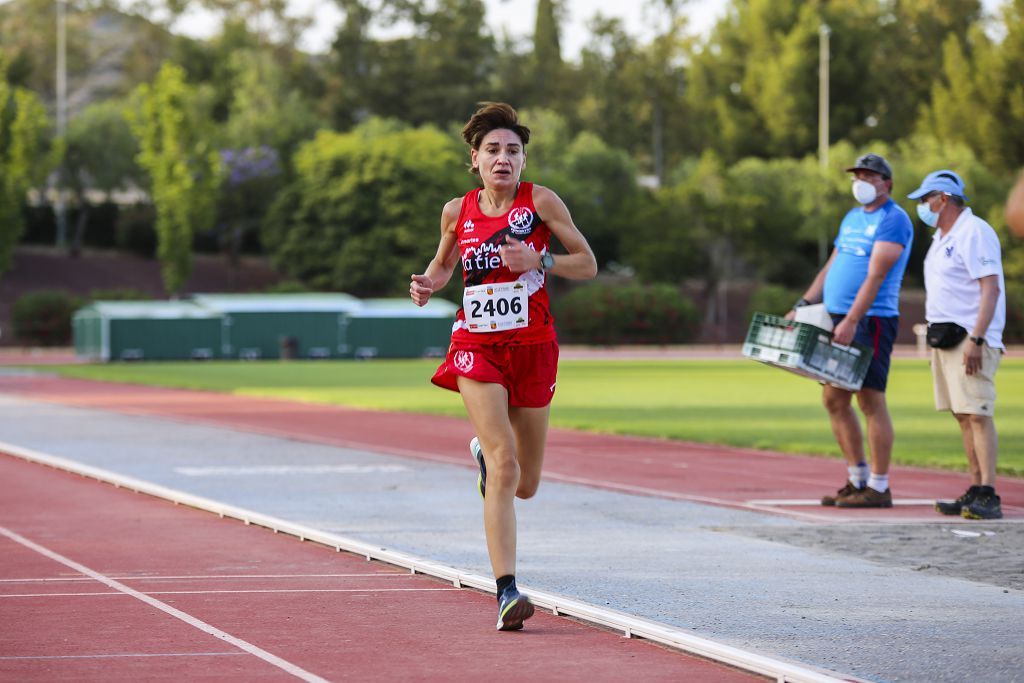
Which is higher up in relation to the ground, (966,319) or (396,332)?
(966,319)

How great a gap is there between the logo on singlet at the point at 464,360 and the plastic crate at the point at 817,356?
14.0 feet

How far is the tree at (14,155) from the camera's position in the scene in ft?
230

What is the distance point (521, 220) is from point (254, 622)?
2104mm

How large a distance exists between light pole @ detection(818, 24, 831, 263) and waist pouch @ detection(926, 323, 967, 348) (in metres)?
66.4

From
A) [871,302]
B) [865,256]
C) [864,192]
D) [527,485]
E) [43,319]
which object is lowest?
[43,319]

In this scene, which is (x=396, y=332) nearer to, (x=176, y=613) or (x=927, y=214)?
(x=927, y=214)

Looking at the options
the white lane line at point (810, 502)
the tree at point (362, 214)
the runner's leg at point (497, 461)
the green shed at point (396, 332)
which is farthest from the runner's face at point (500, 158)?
the tree at point (362, 214)

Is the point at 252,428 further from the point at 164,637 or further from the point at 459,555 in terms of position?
the point at 164,637

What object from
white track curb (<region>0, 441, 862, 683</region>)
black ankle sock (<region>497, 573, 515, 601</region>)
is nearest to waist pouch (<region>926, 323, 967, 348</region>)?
white track curb (<region>0, 441, 862, 683</region>)

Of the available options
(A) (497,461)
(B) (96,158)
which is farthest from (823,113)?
(A) (497,461)

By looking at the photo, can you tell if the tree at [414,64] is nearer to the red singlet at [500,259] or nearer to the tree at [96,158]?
the tree at [96,158]

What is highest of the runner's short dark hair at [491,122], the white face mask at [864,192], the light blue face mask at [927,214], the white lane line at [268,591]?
the runner's short dark hair at [491,122]

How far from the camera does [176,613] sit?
7441 mm

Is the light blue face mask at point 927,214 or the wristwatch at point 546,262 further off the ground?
the light blue face mask at point 927,214
